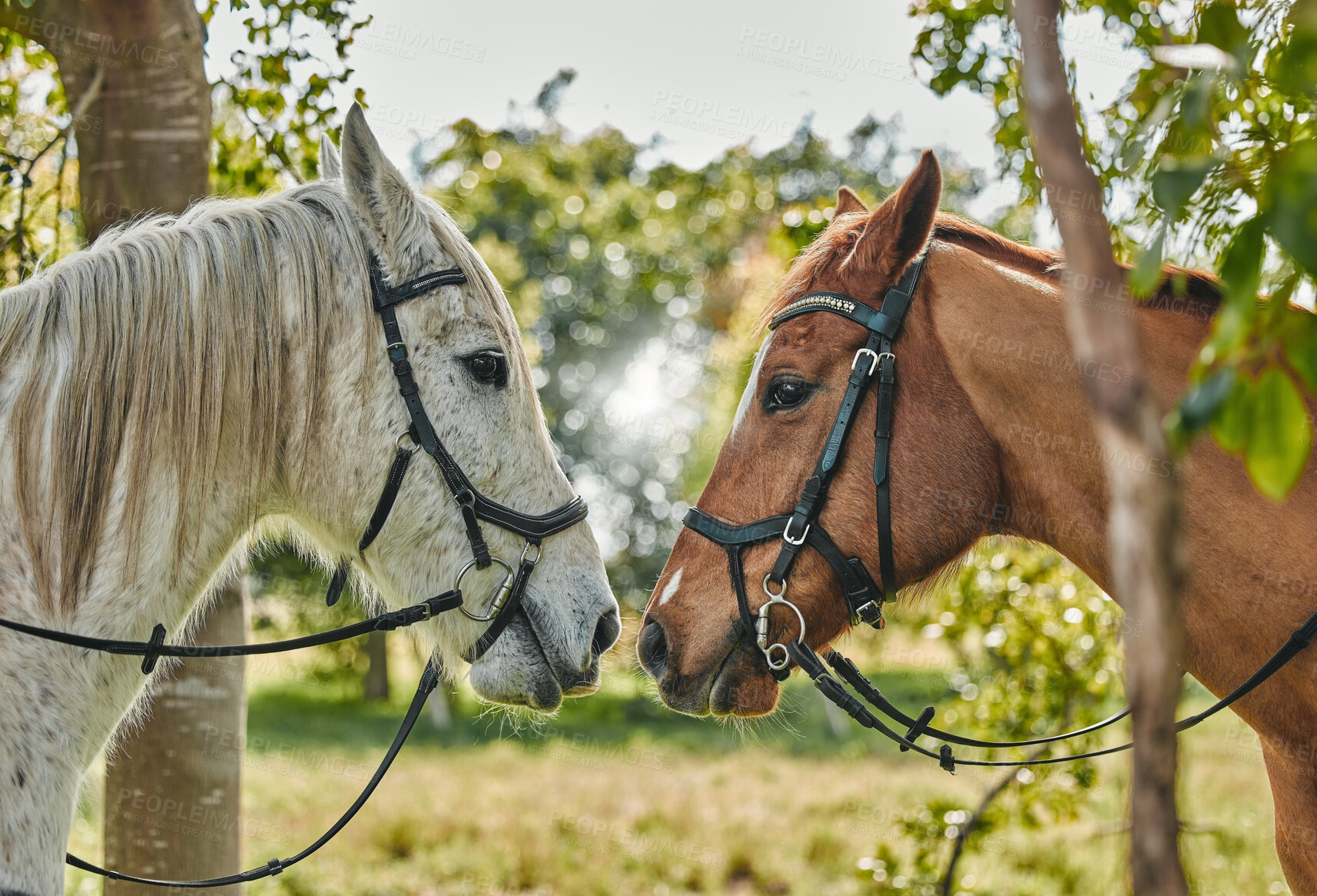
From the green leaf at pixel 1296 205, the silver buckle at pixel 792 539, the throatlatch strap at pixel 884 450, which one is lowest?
the silver buckle at pixel 792 539

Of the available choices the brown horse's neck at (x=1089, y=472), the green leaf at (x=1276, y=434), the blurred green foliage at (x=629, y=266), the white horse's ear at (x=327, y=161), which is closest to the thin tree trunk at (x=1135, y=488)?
the green leaf at (x=1276, y=434)

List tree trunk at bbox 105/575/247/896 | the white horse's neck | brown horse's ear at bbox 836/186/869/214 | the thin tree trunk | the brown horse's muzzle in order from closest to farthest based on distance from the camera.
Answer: the thin tree trunk < the white horse's neck < the brown horse's muzzle < tree trunk at bbox 105/575/247/896 < brown horse's ear at bbox 836/186/869/214

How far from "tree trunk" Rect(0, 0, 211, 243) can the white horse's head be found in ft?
4.28

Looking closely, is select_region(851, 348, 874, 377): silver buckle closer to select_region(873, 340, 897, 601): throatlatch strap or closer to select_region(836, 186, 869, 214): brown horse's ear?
select_region(873, 340, 897, 601): throatlatch strap

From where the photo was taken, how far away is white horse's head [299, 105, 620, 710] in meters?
2.32

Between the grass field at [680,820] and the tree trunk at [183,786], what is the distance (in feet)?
0.99

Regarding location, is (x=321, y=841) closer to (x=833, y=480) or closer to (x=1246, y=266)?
(x=833, y=480)

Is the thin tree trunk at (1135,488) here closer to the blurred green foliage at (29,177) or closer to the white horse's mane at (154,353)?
the white horse's mane at (154,353)

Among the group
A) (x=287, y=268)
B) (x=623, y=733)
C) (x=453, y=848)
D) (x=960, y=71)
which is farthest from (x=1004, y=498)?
(x=623, y=733)

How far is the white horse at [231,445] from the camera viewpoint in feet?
6.48

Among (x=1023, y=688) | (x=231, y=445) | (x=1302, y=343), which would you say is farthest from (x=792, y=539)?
(x=1023, y=688)

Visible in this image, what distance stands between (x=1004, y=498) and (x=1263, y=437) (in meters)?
1.70

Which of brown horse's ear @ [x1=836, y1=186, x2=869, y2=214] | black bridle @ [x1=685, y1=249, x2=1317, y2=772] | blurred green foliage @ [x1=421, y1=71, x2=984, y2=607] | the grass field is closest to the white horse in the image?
black bridle @ [x1=685, y1=249, x2=1317, y2=772]

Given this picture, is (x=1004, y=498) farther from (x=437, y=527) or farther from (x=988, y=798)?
(x=988, y=798)
